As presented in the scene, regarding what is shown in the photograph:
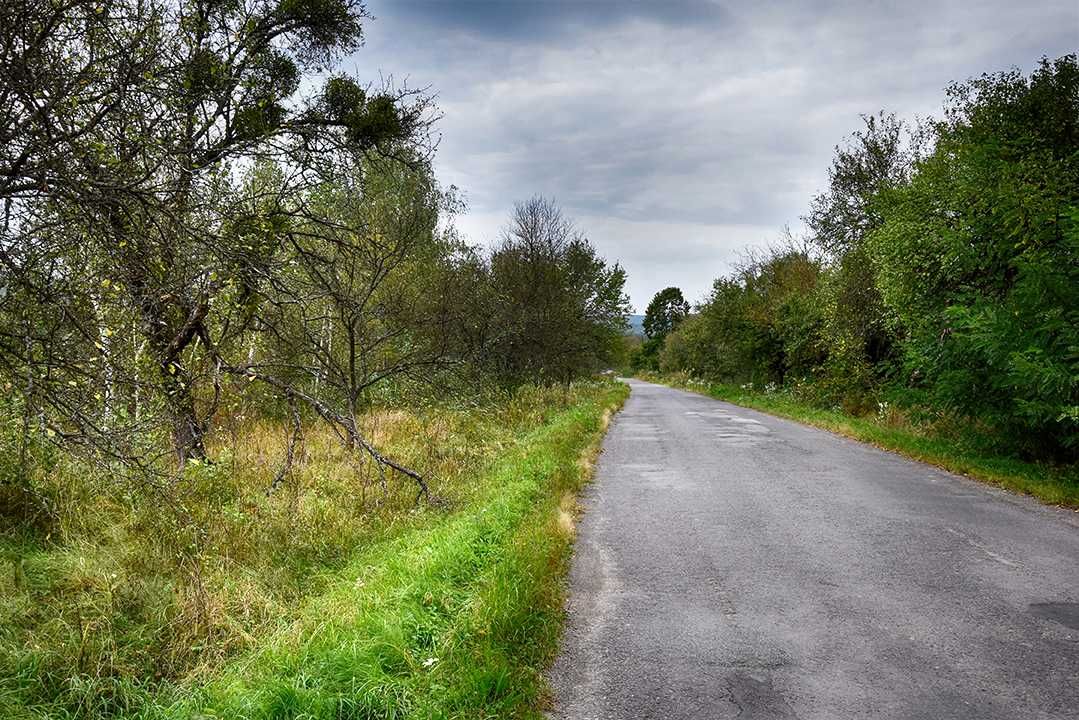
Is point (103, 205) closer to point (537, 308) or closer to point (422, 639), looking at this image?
point (422, 639)

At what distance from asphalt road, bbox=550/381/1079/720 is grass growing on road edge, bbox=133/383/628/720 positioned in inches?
12.8

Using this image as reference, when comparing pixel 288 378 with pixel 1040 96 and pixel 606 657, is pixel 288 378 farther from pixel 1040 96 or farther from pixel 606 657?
pixel 1040 96

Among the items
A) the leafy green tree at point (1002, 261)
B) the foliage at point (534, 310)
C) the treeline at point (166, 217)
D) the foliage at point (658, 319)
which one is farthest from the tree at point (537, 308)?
the foliage at point (658, 319)

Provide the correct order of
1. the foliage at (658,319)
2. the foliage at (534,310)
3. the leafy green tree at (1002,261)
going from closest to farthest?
the leafy green tree at (1002,261) < the foliage at (534,310) < the foliage at (658,319)

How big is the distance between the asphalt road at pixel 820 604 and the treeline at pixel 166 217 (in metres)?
2.84

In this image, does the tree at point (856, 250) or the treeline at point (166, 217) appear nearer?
the treeline at point (166, 217)

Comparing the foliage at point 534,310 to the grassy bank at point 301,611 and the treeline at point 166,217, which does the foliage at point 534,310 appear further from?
the grassy bank at point 301,611

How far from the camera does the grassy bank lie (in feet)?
12.2

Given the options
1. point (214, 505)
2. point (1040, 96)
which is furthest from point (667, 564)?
point (1040, 96)

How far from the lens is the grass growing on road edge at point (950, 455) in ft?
29.9

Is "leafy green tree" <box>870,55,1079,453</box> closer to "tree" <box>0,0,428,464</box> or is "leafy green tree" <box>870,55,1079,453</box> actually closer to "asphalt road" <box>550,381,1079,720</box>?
"asphalt road" <box>550,381,1079,720</box>

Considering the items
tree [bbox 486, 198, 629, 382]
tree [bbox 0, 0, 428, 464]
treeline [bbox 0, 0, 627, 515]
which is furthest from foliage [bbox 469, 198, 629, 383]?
tree [bbox 0, 0, 428, 464]

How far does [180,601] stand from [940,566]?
253 inches

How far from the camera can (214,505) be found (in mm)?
7449
